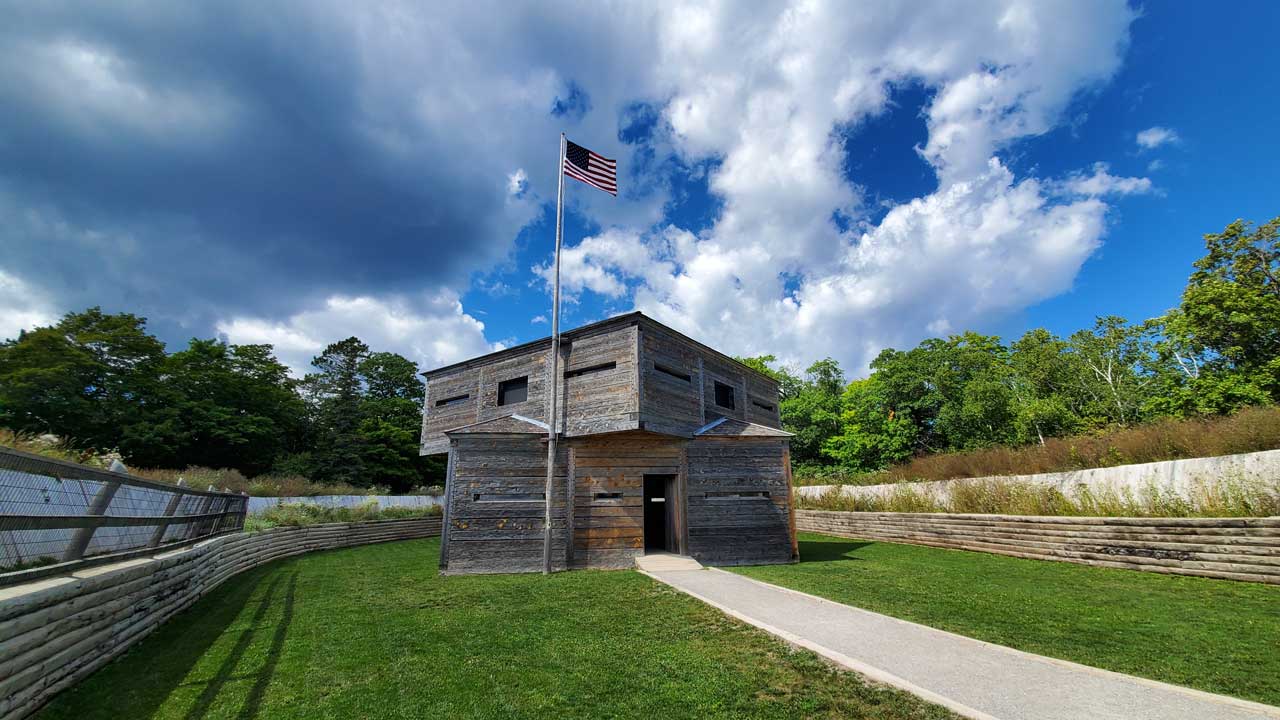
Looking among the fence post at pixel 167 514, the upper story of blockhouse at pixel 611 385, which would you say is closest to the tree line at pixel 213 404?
the upper story of blockhouse at pixel 611 385

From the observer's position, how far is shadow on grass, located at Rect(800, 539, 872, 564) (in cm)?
1435

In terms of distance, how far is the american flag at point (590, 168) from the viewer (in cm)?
1441

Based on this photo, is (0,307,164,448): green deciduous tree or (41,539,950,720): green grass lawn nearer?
(41,539,950,720): green grass lawn

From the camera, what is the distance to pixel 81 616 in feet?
15.2

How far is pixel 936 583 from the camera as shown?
952cm

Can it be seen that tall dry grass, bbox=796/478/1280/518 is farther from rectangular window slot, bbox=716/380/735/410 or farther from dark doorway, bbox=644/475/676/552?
dark doorway, bbox=644/475/676/552

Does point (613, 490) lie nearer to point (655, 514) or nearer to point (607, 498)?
point (607, 498)

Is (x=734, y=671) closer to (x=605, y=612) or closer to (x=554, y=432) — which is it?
(x=605, y=612)

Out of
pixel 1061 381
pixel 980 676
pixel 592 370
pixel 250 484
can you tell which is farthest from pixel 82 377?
pixel 1061 381

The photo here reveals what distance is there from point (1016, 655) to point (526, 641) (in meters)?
5.44

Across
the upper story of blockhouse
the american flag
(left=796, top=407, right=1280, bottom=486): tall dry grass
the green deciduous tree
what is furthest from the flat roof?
the green deciduous tree

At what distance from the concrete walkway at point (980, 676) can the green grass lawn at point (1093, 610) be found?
0.53 meters

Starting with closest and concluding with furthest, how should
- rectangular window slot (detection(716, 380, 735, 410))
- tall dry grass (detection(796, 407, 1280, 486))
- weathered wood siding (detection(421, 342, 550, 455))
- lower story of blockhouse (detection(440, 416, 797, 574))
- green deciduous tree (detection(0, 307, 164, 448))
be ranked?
tall dry grass (detection(796, 407, 1280, 486))
lower story of blockhouse (detection(440, 416, 797, 574))
weathered wood siding (detection(421, 342, 550, 455))
rectangular window slot (detection(716, 380, 735, 410))
green deciduous tree (detection(0, 307, 164, 448))

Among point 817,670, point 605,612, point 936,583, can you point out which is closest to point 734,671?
point 817,670
